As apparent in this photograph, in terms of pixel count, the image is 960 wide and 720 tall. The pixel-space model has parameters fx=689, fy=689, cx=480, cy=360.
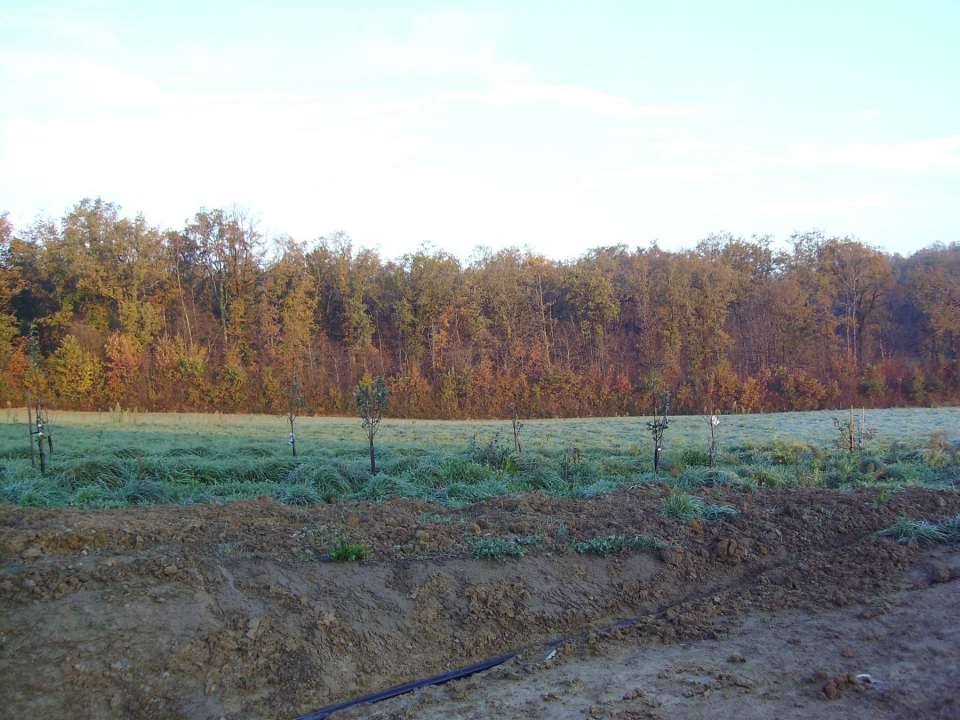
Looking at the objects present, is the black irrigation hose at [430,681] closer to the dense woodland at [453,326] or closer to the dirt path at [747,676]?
the dirt path at [747,676]

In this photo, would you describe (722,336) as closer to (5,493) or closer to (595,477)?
(595,477)

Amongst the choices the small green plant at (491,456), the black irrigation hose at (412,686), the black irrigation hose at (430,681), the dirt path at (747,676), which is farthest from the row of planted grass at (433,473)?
the dirt path at (747,676)

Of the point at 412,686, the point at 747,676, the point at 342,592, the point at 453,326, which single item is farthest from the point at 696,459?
the point at 453,326

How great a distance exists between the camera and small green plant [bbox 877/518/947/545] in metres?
6.73

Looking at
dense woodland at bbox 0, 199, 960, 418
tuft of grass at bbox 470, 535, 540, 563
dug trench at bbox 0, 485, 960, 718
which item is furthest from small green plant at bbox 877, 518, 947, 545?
dense woodland at bbox 0, 199, 960, 418

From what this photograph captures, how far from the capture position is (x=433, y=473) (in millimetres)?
11000

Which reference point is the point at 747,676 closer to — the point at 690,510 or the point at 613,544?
the point at 613,544

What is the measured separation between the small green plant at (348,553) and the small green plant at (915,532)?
5.16 meters

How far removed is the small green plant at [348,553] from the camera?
5754mm

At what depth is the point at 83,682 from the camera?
4.15 meters

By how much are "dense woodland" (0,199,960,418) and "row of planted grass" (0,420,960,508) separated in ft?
68.5

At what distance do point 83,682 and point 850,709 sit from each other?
14.6 feet

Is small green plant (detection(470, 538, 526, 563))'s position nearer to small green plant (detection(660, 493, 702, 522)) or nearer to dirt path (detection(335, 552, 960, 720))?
dirt path (detection(335, 552, 960, 720))

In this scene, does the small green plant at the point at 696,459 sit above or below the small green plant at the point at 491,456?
below
